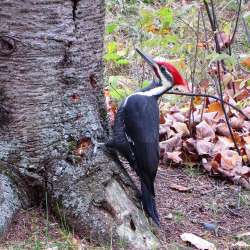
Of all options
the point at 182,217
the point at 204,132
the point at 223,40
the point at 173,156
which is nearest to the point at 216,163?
the point at 173,156

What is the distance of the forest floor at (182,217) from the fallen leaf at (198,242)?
1.3 inches

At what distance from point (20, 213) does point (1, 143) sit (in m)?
0.36

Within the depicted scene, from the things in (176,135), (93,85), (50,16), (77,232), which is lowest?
(77,232)

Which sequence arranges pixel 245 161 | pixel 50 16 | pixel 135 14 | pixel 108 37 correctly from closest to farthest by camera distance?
pixel 50 16
pixel 245 161
pixel 108 37
pixel 135 14

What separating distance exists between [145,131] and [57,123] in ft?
1.73

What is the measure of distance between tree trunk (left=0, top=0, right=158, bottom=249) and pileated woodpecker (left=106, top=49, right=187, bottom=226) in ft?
0.51

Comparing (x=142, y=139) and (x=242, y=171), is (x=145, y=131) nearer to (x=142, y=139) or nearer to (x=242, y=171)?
(x=142, y=139)

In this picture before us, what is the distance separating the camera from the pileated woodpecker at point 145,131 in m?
3.41

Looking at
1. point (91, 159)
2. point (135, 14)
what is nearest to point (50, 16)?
point (91, 159)

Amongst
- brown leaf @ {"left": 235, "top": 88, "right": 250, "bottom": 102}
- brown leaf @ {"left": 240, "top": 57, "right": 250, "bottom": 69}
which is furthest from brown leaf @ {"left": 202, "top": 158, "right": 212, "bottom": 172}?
brown leaf @ {"left": 240, "top": 57, "right": 250, "bottom": 69}

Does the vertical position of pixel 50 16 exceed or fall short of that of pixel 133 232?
it exceeds it

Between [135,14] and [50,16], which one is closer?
[50,16]

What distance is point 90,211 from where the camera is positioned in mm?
3209

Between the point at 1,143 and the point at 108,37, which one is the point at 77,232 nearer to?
the point at 1,143
